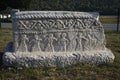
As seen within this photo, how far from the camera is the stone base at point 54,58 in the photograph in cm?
640

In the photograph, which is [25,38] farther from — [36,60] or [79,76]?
[79,76]

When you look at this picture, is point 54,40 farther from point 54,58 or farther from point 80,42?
point 80,42

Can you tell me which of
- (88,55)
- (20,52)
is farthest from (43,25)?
(88,55)

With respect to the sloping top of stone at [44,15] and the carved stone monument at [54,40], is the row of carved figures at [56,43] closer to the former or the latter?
the carved stone monument at [54,40]

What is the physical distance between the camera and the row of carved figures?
6.60 metres

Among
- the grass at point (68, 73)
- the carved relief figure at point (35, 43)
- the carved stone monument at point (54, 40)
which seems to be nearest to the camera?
the grass at point (68, 73)

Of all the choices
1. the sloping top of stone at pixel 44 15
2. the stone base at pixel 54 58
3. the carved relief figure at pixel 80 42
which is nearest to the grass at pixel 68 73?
the stone base at pixel 54 58

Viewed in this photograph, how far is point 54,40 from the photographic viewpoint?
6.69 meters

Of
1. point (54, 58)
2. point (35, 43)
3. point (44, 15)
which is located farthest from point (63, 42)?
point (44, 15)

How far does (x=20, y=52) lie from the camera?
6605mm

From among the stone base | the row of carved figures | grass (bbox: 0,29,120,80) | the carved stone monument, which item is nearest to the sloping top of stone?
the carved stone monument

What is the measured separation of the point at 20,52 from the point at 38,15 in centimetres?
90

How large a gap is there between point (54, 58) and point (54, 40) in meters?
0.42

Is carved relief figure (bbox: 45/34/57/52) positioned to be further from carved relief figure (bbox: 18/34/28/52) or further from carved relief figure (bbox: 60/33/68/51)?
carved relief figure (bbox: 18/34/28/52)
